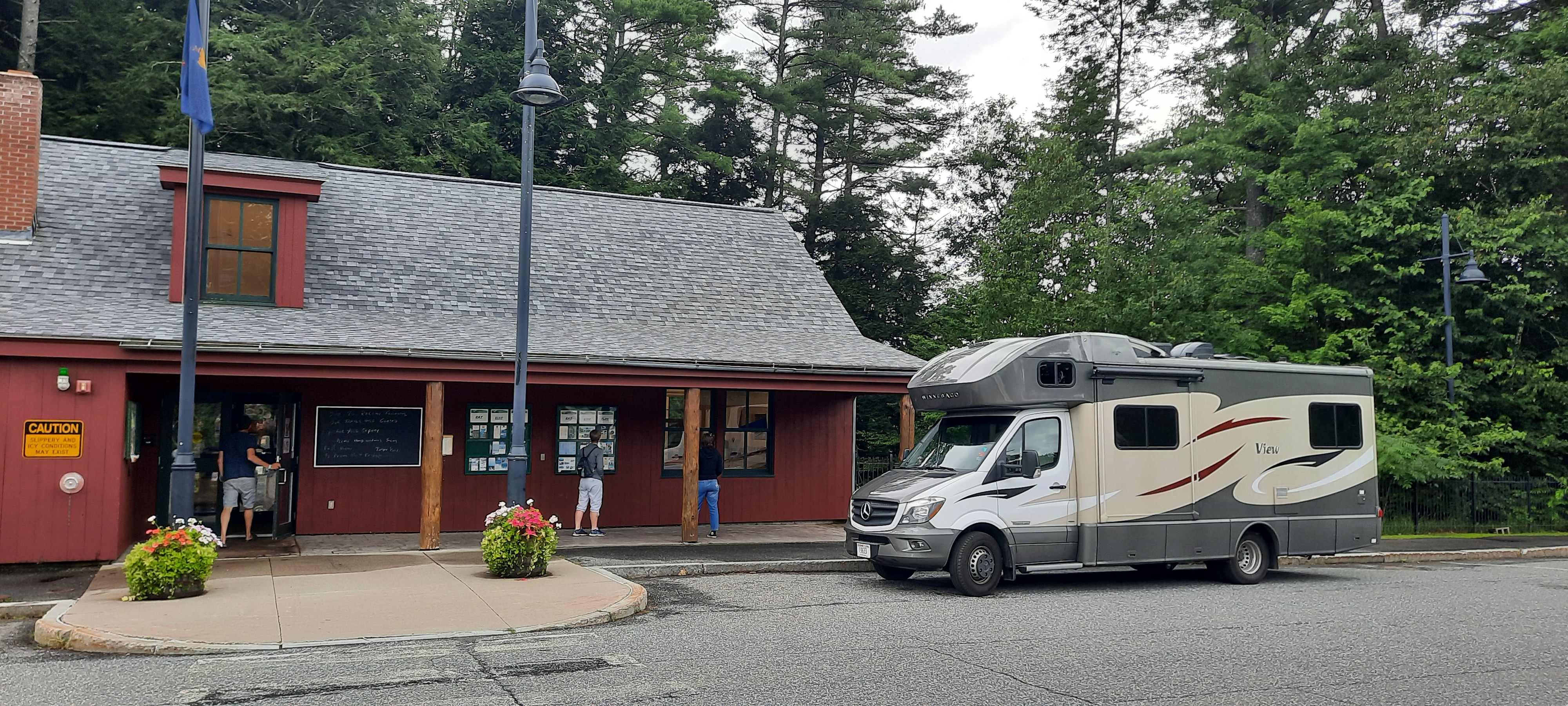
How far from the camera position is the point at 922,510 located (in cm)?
1158

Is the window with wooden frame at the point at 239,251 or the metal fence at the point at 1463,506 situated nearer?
the window with wooden frame at the point at 239,251

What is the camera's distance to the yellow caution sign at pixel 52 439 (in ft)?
40.0

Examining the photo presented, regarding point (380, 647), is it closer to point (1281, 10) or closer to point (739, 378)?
point (739, 378)

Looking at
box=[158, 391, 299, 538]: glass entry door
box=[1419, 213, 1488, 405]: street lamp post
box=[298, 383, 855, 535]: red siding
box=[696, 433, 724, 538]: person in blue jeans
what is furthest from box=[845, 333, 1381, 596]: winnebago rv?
box=[1419, 213, 1488, 405]: street lamp post

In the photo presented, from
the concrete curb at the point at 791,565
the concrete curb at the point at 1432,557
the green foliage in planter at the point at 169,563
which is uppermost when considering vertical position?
the green foliage in planter at the point at 169,563

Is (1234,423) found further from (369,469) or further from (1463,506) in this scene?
(1463,506)

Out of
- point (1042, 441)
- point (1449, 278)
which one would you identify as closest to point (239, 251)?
point (1042, 441)

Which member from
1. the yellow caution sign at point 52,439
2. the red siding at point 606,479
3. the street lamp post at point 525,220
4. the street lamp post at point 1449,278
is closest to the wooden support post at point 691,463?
the red siding at point 606,479

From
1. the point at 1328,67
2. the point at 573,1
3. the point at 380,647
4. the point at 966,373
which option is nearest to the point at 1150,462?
the point at 966,373

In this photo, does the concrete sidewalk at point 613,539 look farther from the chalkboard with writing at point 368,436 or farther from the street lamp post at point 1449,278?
the street lamp post at point 1449,278

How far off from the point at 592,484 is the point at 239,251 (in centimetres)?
601

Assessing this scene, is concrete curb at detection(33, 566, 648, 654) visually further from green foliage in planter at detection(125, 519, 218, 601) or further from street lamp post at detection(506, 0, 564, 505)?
street lamp post at detection(506, 0, 564, 505)

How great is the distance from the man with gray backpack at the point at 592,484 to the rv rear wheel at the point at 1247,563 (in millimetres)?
8603

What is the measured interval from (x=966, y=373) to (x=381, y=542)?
849cm
